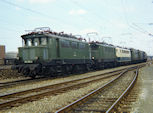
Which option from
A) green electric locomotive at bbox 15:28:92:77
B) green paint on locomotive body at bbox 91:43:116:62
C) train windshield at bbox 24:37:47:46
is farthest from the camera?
green paint on locomotive body at bbox 91:43:116:62

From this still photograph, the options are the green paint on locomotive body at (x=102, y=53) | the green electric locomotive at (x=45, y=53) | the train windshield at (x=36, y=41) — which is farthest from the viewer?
the green paint on locomotive body at (x=102, y=53)

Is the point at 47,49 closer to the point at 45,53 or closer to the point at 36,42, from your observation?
the point at 45,53

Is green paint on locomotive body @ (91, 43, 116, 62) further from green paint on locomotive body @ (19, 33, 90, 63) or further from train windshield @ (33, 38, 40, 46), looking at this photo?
train windshield @ (33, 38, 40, 46)

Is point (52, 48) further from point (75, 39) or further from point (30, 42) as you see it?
point (75, 39)

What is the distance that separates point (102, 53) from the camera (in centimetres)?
2781

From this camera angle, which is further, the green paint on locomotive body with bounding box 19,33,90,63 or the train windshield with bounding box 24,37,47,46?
the train windshield with bounding box 24,37,47,46

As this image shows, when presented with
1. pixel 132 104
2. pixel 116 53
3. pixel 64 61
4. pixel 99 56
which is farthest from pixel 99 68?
pixel 132 104

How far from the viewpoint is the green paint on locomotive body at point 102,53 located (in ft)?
83.8

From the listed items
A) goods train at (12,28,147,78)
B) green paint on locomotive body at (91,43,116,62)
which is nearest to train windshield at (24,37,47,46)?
goods train at (12,28,147,78)

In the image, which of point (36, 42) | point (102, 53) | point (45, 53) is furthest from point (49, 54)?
point (102, 53)

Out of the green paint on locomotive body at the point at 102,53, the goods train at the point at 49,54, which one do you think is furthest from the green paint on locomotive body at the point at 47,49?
the green paint on locomotive body at the point at 102,53

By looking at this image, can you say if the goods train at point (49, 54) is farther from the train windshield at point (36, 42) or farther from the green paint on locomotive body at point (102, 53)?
the green paint on locomotive body at point (102, 53)

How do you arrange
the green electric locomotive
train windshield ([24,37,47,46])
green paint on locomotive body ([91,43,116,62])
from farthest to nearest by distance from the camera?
green paint on locomotive body ([91,43,116,62]) → train windshield ([24,37,47,46]) → the green electric locomotive

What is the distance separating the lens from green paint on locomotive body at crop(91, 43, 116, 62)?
2556 centimetres
